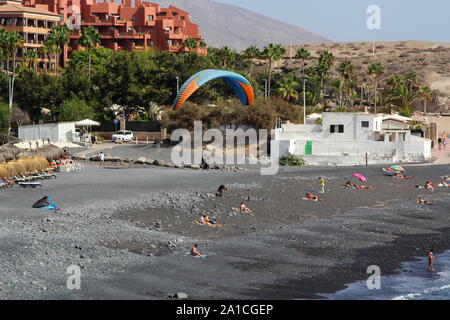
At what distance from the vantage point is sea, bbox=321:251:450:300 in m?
24.6

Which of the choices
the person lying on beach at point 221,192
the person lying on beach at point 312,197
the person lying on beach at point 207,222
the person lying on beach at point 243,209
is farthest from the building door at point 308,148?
the person lying on beach at point 207,222

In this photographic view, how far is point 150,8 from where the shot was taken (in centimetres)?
13538

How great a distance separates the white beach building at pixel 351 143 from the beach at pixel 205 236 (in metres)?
9.24

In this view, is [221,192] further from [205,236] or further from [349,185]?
[349,185]

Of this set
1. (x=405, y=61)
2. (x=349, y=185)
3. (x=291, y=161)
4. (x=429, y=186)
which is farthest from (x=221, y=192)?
(x=405, y=61)

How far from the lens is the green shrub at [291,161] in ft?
183

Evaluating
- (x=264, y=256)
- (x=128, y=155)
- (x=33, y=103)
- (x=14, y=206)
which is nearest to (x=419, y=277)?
(x=264, y=256)

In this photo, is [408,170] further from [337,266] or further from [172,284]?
[172,284]

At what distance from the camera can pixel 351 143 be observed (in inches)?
2234

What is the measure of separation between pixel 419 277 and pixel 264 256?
5450mm

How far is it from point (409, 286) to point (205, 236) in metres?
8.54

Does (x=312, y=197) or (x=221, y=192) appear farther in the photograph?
(x=312, y=197)

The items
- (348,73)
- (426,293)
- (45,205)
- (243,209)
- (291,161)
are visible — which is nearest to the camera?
(426,293)

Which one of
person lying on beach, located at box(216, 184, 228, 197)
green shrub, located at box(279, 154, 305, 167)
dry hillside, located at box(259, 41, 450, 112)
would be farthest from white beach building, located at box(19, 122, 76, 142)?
dry hillside, located at box(259, 41, 450, 112)
